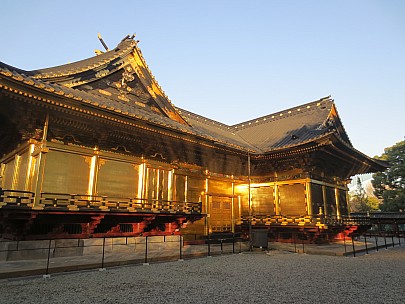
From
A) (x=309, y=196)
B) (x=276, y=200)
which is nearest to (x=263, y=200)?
(x=276, y=200)

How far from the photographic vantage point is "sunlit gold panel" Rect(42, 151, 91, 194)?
420 inches

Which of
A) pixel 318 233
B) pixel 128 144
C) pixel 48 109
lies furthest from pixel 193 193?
pixel 48 109

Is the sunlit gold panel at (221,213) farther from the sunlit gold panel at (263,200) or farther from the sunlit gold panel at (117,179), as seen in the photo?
the sunlit gold panel at (117,179)

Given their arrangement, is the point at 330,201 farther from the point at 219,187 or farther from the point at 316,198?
the point at 219,187

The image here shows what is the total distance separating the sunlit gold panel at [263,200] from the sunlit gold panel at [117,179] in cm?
960

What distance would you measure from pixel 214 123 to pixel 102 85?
16.1 m

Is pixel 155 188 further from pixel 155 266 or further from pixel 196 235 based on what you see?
pixel 155 266

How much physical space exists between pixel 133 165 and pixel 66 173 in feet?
10.4

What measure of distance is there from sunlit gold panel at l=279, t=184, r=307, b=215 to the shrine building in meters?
0.07

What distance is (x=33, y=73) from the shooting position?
36.3ft

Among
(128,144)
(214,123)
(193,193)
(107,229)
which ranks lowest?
(107,229)

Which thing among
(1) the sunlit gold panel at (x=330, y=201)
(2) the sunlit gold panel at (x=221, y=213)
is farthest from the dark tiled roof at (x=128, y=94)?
→ (1) the sunlit gold panel at (x=330, y=201)

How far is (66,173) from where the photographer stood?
11.1m

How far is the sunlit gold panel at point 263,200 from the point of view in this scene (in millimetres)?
18688
